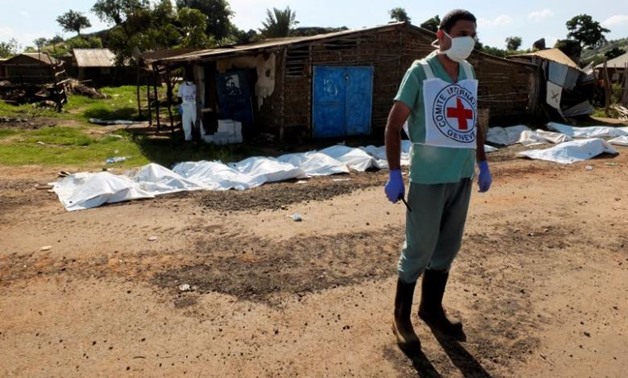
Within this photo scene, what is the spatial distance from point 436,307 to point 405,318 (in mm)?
339

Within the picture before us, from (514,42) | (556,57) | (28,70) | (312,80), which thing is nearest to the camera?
(312,80)

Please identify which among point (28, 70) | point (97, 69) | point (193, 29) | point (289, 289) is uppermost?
point (193, 29)

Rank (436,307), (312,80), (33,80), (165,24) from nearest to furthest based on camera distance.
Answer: (436,307), (312,80), (165,24), (33,80)

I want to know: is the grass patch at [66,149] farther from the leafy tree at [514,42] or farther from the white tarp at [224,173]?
the leafy tree at [514,42]

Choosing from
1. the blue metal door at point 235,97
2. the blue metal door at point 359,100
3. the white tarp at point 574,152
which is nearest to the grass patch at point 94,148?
the blue metal door at point 235,97

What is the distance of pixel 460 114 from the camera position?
2.86 meters

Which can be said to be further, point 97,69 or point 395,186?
point 97,69

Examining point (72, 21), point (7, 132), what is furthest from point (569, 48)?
point (72, 21)

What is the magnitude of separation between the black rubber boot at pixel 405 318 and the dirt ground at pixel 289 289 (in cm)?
8

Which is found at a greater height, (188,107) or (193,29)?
(193,29)

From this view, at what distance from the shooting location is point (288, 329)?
3.28m

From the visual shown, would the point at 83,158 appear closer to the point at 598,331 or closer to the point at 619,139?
the point at 598,331

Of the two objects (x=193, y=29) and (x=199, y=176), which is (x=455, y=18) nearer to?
(x=199, y=176)

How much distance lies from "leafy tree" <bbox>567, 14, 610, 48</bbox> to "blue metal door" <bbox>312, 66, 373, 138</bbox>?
46.1m
